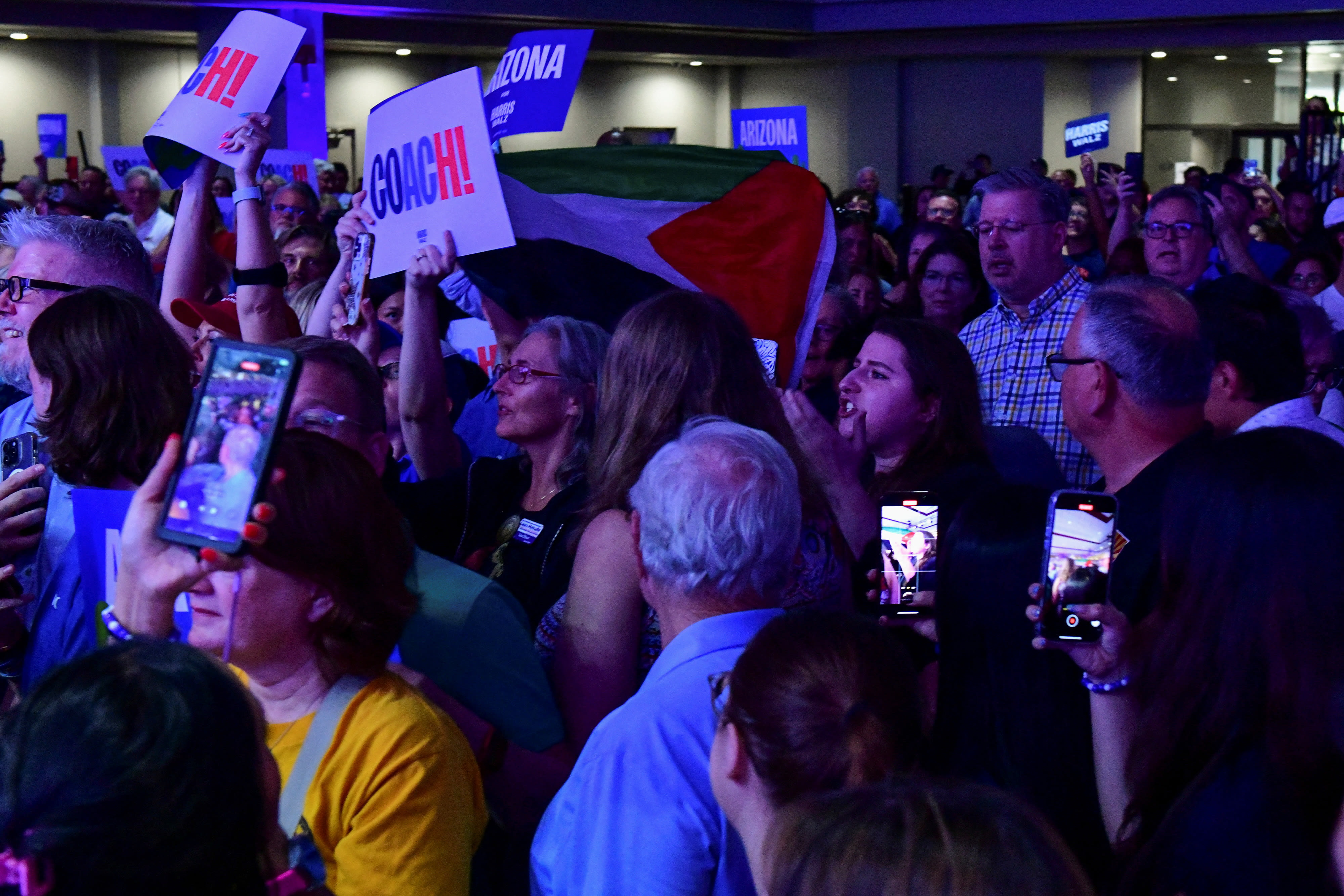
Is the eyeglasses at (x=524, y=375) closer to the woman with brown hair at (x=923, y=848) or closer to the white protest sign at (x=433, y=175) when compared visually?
the white protest sign at (x=433, y=175)

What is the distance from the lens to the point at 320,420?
264 centimetres

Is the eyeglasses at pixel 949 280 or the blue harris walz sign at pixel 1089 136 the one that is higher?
the blue harris walz sign at pixel 1089 136

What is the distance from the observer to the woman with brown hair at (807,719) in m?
1.50

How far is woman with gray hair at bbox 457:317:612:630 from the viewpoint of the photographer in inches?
112

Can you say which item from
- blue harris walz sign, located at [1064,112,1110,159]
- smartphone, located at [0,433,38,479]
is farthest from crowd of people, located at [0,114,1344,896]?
blue harris walz sign, located at [1064,112,1110,159]

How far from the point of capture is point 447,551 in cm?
316

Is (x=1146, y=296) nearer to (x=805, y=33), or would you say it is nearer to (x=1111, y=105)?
(x=805, y=33)

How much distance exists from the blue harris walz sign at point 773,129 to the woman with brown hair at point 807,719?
25.3 ft

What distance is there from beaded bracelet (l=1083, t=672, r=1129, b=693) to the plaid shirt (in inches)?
78.7

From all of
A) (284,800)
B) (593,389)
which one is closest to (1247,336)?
(593,389)

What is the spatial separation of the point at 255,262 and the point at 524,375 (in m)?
1.07

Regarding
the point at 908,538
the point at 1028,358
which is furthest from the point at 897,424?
the point at 1028,358

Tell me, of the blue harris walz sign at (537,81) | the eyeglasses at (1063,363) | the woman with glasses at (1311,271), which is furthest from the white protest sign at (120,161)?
the eyeglasses at (1063,363)

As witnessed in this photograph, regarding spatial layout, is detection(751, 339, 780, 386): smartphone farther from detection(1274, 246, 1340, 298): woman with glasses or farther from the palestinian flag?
detection(1274, 246, 1340, 298): woman with glasses
